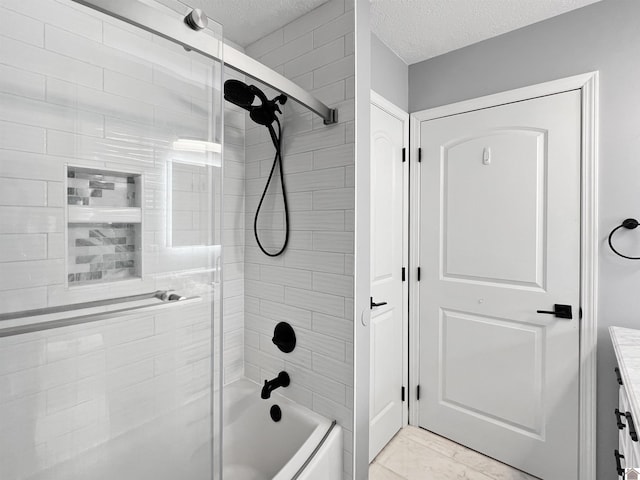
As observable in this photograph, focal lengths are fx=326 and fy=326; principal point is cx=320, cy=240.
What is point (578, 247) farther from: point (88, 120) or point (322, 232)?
point (88, 120)

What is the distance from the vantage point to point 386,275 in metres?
2.03

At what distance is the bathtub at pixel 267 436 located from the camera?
137 cm

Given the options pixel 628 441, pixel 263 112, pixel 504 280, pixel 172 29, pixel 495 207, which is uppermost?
pixel 263 112

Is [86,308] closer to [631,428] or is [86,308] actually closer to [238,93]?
[238,93]

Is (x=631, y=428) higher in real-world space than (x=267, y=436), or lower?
higher

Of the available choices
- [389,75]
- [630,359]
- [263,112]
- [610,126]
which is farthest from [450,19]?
[630,359]

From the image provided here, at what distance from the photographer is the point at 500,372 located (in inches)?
75.0

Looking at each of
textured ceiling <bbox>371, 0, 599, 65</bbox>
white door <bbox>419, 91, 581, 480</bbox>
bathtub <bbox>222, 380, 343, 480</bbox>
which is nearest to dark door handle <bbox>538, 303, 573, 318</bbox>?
white door <bbox>419, 91, 581, 480</bbox>

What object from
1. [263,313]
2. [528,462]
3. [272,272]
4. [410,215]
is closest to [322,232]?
[272,272]

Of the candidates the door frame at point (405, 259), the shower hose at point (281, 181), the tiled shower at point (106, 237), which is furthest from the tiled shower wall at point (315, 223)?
the door frame at point (405, 259)

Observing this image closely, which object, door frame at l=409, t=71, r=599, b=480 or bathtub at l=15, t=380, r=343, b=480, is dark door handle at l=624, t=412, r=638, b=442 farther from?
bathtub at l=15, t=380, r=343, b=480

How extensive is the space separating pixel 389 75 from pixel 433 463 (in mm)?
2329

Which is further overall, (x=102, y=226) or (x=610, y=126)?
(x=610, y=126)

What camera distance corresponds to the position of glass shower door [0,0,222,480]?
58cm
